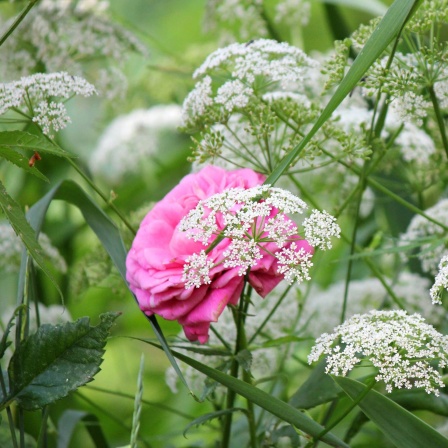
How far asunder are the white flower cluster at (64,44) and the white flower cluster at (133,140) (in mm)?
411

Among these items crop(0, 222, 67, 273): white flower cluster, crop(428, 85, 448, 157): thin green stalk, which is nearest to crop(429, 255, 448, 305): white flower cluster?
crop(428, 85, 448, 157): thin green stalk

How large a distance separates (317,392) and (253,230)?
158mm

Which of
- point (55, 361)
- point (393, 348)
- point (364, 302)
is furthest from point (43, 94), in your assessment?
point (364, 302)

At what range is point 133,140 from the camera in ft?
4.17

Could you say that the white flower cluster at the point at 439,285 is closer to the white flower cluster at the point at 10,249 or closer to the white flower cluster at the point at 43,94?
the white flower cluster at the point at 43,94

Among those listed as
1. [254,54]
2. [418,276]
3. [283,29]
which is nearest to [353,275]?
[418,276]

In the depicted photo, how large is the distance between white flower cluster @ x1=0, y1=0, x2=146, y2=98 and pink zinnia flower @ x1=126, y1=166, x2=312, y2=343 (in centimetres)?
28

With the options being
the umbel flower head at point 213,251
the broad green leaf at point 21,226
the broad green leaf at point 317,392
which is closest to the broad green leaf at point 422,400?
the broad green leaf at point 317,392

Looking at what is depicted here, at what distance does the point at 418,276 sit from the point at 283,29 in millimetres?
1088

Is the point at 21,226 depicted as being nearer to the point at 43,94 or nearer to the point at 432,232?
the point at 43,94

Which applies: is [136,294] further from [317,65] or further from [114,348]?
[114,348]

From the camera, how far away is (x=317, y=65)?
Answer: 577mm

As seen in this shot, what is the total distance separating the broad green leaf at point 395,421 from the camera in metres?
0.45

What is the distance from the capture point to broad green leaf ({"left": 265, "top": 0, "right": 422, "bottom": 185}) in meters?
0.45
